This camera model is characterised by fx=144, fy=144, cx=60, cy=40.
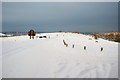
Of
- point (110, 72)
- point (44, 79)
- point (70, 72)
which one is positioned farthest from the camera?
point (110, 72)

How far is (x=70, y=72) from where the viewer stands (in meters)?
5.86

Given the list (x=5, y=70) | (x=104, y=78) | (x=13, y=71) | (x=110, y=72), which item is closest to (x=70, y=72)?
(x=104, y=78)

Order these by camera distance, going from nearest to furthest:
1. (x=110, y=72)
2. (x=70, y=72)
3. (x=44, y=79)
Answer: (x=44, y=79) → (x=70, y=72) → (x=110, y=72)

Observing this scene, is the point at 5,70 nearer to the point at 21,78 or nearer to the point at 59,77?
the point at 21,78

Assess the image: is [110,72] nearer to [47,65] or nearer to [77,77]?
[77,77]

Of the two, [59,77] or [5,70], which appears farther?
[5,70]

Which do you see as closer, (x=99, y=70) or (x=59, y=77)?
(x=59, y=77)

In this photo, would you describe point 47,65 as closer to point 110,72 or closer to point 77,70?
point 77,70

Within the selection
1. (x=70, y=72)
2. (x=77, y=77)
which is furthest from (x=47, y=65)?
(x=77, y=77)

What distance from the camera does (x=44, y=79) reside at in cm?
525

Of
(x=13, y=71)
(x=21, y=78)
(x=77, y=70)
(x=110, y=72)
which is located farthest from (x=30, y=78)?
(x=110, y=72)

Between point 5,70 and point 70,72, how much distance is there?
2787mm

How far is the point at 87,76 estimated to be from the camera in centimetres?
558

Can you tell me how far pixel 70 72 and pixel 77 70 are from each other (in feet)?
1.41
